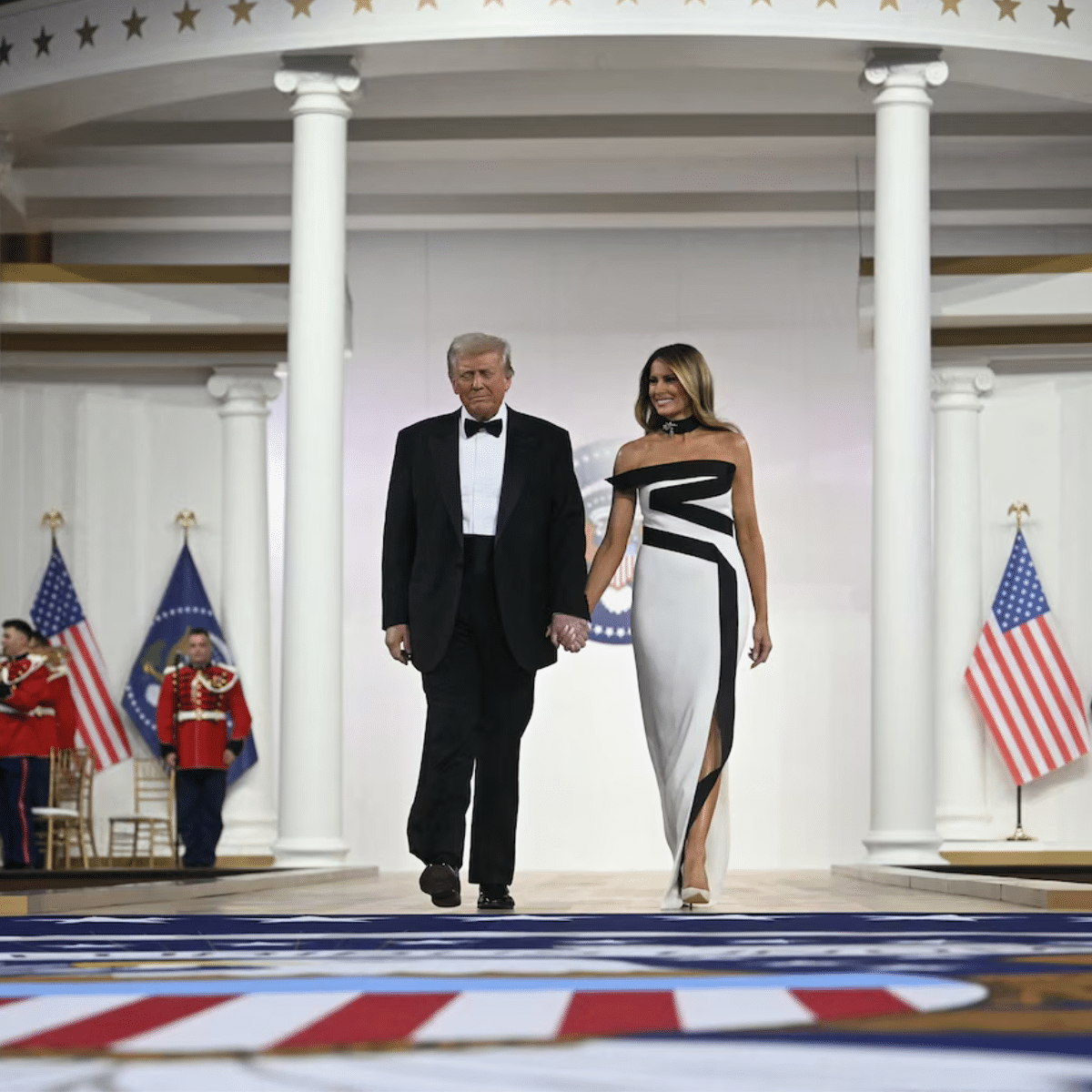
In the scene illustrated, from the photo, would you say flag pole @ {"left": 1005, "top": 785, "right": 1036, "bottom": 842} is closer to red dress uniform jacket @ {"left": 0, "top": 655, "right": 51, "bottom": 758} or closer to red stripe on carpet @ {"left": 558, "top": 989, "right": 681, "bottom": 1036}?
red dress uniform jacket @ {"left": 0, "top": 655, "right": 51, "bottom": 758}

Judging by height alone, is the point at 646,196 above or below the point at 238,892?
above

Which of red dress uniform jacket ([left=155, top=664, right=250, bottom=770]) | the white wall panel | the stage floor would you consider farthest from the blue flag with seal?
the stage floor

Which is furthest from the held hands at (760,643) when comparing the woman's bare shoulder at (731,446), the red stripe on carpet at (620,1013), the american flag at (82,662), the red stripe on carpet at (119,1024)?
the american flag at (82,662)

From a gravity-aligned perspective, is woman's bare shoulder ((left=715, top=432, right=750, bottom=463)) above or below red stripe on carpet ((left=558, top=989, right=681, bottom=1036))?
above

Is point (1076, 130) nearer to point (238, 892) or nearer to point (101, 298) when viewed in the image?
point (101, 298)

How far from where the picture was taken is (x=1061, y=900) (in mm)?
5980

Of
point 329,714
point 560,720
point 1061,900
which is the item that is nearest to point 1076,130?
point 560,720

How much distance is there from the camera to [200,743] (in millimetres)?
13047

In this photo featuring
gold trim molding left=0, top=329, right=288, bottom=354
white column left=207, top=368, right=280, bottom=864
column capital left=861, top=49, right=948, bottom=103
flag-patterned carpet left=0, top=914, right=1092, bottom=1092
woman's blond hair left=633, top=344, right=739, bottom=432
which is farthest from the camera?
gold trim molding left=0, top=329, right=288, bottom=354

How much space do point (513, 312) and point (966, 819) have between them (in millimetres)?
5053

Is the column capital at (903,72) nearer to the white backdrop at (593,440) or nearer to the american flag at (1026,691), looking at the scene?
the white backdrop at (593,440)

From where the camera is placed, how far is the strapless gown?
5984mm

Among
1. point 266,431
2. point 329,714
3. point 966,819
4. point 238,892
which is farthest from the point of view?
point 266,431

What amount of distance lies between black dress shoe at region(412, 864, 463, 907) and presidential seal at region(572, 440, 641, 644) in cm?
944
